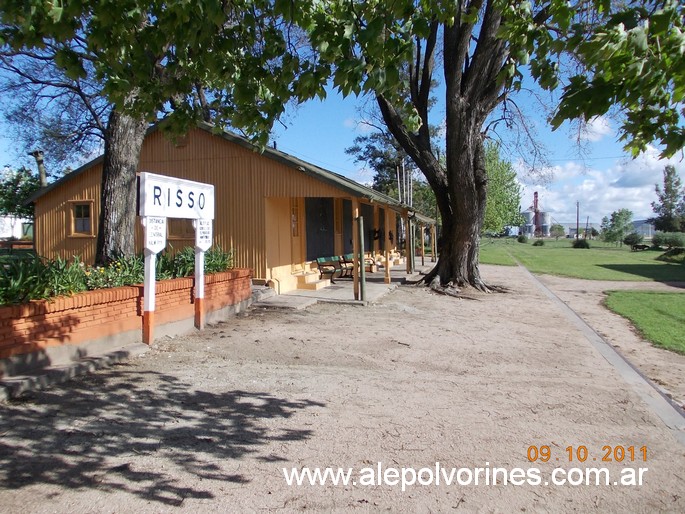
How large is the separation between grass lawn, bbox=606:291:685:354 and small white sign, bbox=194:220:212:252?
302 inches

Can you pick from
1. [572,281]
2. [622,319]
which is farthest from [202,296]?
[572,281]

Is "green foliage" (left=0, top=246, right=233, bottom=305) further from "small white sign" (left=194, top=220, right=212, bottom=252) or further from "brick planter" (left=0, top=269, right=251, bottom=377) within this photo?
"small white sign" (left=194, top=220, right=212, bottom=252)

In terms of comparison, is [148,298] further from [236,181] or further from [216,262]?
[236,181]

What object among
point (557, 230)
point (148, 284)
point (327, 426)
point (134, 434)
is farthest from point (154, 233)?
point (557, 230)

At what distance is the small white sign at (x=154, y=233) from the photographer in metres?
6.83

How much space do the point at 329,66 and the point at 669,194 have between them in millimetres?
92504

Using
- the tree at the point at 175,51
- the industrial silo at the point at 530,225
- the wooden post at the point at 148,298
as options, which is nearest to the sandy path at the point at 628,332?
the tree at the point at 175,51

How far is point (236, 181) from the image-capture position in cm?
1313

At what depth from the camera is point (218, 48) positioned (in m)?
4.96

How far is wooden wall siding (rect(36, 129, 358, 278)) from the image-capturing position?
41.2 ft

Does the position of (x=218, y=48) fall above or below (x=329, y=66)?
above

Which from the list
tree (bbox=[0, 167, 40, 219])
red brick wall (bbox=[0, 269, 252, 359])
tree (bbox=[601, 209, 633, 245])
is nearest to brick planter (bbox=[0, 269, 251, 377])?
red brick wall (bbox=[0, 269, 252, 359])

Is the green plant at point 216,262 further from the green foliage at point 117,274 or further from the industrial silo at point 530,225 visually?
the industrial silo at point 530,225

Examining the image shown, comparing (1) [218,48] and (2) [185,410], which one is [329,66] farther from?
(2) [185,410]
